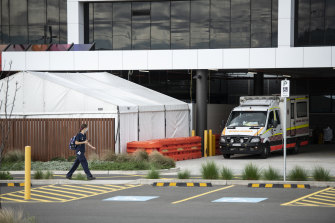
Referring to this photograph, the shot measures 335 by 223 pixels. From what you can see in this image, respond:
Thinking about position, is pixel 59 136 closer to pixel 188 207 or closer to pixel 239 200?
pixel 239 200

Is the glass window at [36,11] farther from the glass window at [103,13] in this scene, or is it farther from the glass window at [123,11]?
the glass window at [123,11]

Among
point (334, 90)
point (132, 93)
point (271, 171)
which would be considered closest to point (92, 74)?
point (132, 93)

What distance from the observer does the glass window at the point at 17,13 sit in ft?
153

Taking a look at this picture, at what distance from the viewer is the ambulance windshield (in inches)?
1310

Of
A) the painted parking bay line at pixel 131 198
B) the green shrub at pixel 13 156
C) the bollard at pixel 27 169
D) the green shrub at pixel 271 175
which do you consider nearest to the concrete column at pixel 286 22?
the green shrub at pixel 13 156

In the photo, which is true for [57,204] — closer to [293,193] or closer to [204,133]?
[293,193]

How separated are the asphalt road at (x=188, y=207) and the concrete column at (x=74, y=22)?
2398 centimetres

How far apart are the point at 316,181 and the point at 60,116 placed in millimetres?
13437

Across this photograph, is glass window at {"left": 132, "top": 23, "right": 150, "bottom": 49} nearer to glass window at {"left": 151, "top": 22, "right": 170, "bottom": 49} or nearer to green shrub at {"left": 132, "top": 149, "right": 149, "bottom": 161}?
glass window at {"left": 151, "top": 22, "right": 170, "bottom": 49}

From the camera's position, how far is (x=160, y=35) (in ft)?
148

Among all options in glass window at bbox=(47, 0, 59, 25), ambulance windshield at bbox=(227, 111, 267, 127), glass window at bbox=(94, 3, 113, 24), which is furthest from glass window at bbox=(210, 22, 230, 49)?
ambulance windshield at bbox=(227, 111, 267, 127)

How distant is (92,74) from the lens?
3584 cm

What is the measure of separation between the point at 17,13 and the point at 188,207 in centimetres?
3386

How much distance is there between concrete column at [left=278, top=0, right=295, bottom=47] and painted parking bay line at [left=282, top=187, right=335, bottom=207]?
20.8 m
